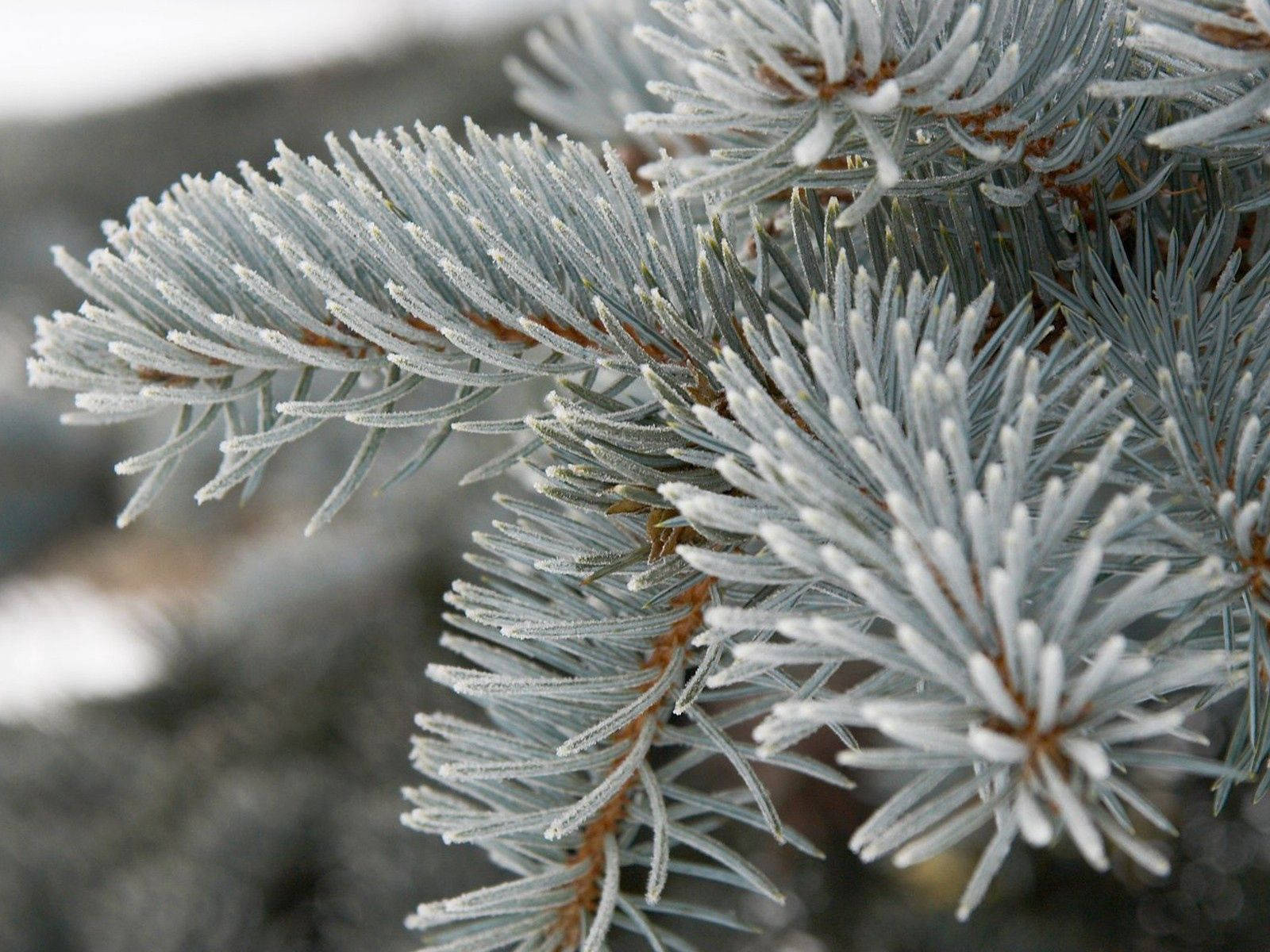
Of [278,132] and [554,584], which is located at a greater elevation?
[278,132]

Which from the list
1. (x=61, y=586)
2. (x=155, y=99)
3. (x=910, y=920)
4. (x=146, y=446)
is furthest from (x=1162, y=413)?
(x=155, y=99)

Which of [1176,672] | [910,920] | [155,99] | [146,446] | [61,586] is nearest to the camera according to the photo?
[1176,672]

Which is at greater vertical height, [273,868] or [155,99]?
[155,99]

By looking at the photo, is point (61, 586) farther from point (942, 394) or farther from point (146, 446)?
point (942, 394)

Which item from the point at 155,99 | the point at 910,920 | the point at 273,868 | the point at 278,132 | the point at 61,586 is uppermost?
the point at 155,99

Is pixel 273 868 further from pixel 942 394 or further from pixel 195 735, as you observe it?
pixel 942 394

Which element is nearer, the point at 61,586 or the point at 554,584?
the point at 554,584

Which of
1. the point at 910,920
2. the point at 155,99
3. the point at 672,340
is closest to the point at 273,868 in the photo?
the point at 910,920

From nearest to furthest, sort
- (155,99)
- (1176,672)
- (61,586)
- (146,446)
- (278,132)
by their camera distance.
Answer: (1176,672) → (146,446) → (61,586) → (278,132) → (155,99)

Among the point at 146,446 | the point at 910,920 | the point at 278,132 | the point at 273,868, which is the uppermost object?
the point at 278,132
